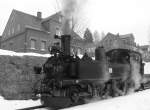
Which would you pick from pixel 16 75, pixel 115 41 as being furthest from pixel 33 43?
pixel 115 41

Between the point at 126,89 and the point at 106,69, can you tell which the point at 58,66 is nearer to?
the point at 106,69

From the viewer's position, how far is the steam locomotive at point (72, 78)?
853 cm

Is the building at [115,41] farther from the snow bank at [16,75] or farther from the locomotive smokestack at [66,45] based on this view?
the locomotive smokestack at [66,45]

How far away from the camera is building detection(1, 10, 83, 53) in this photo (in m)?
28.6

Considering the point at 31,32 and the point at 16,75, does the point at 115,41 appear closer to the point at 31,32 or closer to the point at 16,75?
the point at 31,32

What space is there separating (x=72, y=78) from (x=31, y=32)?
21.0 m

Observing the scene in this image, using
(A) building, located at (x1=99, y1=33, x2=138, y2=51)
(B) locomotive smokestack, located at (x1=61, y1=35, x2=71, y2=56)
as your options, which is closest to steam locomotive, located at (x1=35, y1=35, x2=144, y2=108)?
(B) locomotive smokestack, located at (x1=61, y1=35, x2=71, y2=56)

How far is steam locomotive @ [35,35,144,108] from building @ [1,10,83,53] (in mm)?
16620

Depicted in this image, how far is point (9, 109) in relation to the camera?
823cm

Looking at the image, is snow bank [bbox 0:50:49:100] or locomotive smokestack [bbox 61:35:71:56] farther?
snow bank [bbox 0:50:49:100]

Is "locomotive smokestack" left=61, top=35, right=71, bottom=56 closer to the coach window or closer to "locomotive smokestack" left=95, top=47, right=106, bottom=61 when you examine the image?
"locomotive smokestack" left=95, top=47, right=106, bottom=61

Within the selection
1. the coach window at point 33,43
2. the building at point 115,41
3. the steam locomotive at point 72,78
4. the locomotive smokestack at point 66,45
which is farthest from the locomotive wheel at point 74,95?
the building at point 115,41

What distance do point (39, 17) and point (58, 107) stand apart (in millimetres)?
25869

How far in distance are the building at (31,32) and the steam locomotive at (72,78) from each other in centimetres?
1662
